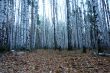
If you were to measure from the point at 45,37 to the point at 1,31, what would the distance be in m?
32.7

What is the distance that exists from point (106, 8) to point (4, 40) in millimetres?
21325

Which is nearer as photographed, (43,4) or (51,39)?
(43,4)

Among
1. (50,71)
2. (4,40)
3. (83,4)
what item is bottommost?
(50,71)

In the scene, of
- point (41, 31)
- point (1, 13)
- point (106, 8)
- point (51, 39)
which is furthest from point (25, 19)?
point (51, 39)

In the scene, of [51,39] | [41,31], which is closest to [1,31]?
[41,31]

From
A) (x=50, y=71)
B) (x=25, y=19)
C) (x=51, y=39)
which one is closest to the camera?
(x=50, y=71)

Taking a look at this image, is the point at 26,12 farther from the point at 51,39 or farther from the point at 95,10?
the point at 51,39

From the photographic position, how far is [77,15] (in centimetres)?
3797

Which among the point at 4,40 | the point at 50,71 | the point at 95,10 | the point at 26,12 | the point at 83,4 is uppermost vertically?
the point at 83,4

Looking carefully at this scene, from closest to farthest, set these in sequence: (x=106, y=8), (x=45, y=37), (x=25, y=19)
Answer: (x=25, y=19)
(x=106, y=8)
(x=45, y=37)

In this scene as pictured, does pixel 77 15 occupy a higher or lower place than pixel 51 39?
higher

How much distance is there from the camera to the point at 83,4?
39.6m

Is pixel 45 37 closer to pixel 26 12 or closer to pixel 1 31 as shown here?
pixel 26 12

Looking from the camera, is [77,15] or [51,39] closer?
[77,15]
